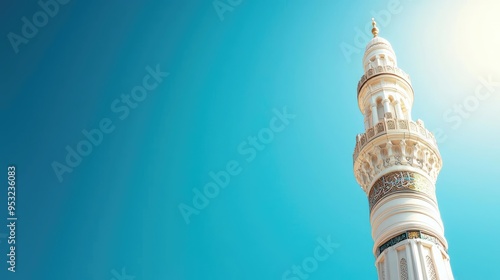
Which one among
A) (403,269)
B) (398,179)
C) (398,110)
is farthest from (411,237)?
(398,110)

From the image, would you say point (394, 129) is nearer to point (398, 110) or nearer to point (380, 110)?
point (398, 110)

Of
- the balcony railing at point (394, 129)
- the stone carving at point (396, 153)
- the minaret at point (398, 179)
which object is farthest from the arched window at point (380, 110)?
the stone carving at point (396, 153)

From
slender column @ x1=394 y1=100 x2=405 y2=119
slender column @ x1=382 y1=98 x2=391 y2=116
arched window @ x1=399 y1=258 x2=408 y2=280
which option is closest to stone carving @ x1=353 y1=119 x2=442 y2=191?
slender column @ x1=394 y1=100 x2=405 y2=119

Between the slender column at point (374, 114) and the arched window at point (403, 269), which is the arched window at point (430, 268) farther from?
the slender column at point (374, 114)

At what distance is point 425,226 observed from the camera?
11.6 meters

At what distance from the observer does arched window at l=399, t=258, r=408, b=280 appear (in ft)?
36.2

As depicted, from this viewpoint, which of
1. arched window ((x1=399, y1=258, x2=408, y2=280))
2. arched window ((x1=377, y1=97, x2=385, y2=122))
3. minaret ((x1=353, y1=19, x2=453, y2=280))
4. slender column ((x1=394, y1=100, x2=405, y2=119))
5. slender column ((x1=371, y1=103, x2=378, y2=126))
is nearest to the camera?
arched window ((x1=399, y1=258, x2=408, y2=280))

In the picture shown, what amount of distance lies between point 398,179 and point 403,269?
1930 mm

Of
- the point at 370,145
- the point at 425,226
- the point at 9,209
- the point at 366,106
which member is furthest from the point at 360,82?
the point at 9,209

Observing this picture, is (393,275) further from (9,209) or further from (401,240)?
(9,209)

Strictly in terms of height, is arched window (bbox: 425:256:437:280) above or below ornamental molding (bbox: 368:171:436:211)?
below

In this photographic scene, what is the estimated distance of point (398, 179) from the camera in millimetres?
12461

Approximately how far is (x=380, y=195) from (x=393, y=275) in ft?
5.90

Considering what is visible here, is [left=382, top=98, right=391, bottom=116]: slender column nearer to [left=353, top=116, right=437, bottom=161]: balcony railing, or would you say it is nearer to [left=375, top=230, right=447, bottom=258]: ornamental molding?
[left=353, top=116, right=437, bottom=161]: balcony railing
